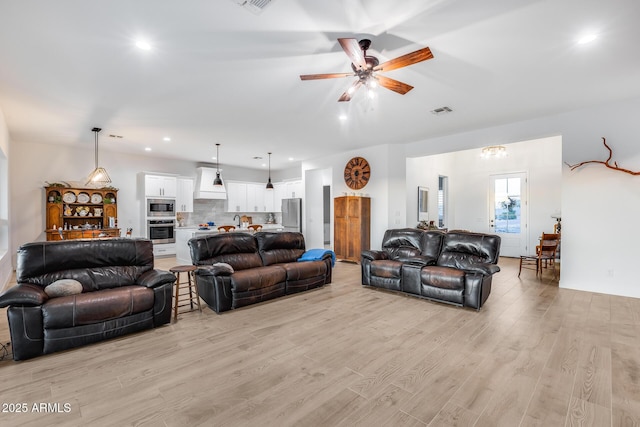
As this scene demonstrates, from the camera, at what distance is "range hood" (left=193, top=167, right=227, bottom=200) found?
8859 millimetres

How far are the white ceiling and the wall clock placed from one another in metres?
1.78

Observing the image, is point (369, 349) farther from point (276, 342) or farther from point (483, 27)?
point (483, 27)

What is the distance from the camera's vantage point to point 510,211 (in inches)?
323

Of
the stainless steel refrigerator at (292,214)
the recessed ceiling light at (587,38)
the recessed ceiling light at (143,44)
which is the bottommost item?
the stainless steel refrigerator at (292,214)

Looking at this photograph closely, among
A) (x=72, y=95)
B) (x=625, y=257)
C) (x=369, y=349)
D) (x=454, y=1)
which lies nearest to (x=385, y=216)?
(x=625, y=257)

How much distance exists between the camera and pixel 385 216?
276 inches

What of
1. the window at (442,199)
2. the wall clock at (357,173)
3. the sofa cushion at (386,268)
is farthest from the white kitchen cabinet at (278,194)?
the sofa cushion at (386,268)

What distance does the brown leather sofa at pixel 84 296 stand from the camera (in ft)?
8.68

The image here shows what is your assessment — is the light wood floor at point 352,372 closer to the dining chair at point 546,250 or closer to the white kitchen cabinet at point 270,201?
the dining chair at point 546,250

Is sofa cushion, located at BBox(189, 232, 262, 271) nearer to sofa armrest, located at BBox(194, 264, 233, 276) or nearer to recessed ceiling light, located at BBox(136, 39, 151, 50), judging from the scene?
sofa armrest, located at BBox(194, 264, 233, 276)

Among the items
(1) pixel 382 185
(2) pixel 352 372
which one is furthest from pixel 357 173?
(2) pixel 352 372

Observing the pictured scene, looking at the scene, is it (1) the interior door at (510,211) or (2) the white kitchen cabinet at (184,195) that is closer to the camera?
(1) the interior door at (510,211)

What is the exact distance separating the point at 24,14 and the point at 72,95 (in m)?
1.91

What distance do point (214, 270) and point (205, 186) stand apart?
5687 mm
